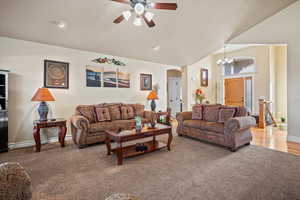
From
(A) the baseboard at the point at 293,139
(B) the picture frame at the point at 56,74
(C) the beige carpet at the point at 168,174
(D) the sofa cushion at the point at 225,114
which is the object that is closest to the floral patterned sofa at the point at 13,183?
(C) the beige carpet at the point at 168,174

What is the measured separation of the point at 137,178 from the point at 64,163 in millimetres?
1398

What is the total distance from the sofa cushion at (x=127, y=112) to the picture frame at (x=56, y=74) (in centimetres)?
165

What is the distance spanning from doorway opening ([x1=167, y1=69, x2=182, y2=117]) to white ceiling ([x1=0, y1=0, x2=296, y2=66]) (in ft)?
8.94

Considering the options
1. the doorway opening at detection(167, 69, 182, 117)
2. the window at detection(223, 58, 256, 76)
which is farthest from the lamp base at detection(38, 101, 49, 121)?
the window at detection(223, 58, 256, 76)

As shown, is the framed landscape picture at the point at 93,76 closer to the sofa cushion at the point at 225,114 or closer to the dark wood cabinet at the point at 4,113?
the dark wood cabinet at the point at 4,113

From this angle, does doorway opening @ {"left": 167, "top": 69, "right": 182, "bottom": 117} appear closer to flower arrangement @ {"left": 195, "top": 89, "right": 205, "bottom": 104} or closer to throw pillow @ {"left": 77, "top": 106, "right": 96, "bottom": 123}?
flower arrangement @ {"left": 195, "top": 89, "right": 205, "bottom": 104}

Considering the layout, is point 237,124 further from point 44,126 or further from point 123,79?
point 44,126

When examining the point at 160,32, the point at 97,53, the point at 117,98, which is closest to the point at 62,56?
the point at 97,53

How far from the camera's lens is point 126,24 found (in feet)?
11.2

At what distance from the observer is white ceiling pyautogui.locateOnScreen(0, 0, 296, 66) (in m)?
2.71

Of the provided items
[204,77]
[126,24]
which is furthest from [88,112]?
[204,77]

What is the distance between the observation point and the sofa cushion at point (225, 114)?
11.0 ft

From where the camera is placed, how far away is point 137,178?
2.05m

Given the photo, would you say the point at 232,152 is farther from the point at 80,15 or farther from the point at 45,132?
the point at 45,132
